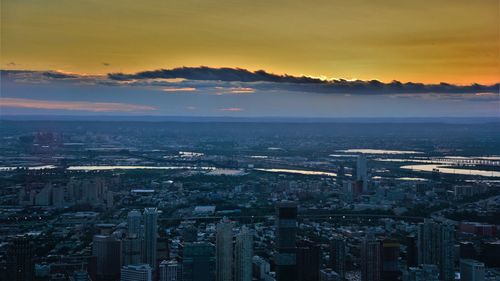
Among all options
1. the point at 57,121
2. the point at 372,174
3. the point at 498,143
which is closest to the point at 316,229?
the point at 372,174

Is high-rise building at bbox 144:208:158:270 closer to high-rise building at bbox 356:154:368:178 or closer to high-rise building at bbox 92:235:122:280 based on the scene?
high-rise building at bbox 92:235:122:280

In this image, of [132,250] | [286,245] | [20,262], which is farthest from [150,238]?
[20,262]

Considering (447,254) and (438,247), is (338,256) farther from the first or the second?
(447,254)

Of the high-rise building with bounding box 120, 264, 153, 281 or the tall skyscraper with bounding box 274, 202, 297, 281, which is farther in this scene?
the tall skyscraper with bounding box 274, 202, 297, 281

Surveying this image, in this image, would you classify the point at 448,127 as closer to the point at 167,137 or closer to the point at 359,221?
the point at 167,137

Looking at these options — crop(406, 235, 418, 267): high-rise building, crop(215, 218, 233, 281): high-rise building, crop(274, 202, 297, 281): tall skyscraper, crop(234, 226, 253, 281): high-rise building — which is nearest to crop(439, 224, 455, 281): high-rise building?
crop(406, 235, 418, 267): high-rise building

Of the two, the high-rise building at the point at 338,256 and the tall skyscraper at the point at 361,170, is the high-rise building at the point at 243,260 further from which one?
the tall skyscraper at the point at 361,170

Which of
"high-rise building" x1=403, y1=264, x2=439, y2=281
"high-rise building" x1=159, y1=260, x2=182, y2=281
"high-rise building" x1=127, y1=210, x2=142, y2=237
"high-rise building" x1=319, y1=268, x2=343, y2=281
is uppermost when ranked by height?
"high-rise building" x1=127, y1=210, x2=142, y2=237
